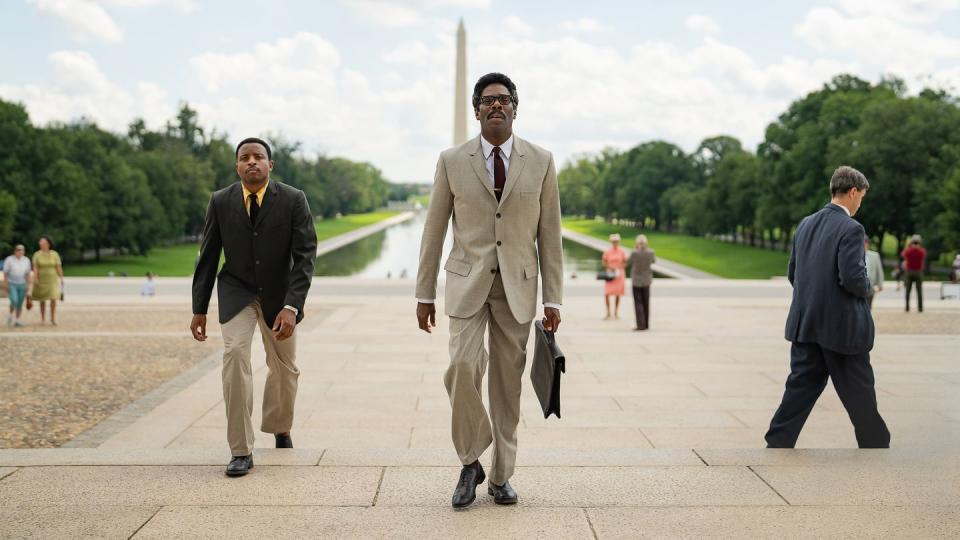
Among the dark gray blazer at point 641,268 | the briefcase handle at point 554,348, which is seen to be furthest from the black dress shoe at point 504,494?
the dark gray blazer at point 641,268

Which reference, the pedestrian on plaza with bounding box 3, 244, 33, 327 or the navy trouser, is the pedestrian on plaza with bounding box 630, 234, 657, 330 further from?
the pedestrian on plaza with bounding box 3, 244, 33, 327

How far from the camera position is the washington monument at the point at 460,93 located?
39.2 metres

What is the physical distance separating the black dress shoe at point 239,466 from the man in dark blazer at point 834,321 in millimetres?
3037

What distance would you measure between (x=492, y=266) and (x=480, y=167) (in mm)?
450

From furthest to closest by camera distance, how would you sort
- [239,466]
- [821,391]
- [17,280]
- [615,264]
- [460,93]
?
1. [460,93]
2. [615,264]
3. [17,280]
4. [821,391]
5. [239,466]

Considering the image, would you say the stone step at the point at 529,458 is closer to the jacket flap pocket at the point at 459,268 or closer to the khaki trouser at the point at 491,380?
the khaki trouser at the point at 491,380

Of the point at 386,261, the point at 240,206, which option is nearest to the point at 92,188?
the point at 386,261

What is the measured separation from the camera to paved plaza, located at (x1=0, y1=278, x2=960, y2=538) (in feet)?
13.1

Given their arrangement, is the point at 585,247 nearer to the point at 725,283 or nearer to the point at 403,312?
the point at 725,283

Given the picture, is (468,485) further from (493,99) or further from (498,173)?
(493,99)

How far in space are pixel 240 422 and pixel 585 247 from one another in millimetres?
65992

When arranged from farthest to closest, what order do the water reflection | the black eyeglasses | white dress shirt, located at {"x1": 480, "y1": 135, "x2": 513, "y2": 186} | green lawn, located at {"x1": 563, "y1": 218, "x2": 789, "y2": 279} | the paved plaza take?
green lawn, located at {"x1": 563, "y1": 218, "x2": 789, "y2": 279} < the water reflection < white dress shirt, located at {"x1": 480, "y1": 135, "x2": 513, "y2": 186} < the black eyeglasses < the paved plaza

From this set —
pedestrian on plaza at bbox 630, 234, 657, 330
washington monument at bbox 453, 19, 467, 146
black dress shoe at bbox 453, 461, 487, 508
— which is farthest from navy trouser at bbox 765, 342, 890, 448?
washington monument at bbox 453, 19, 467, 146

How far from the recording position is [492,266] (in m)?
4.25
